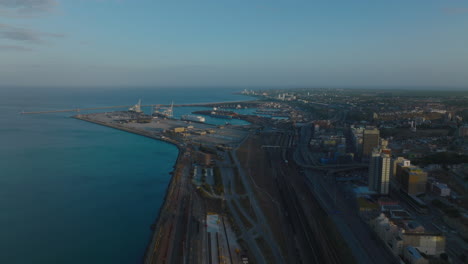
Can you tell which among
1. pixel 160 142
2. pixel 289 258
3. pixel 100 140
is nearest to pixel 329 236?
pixel 289 258

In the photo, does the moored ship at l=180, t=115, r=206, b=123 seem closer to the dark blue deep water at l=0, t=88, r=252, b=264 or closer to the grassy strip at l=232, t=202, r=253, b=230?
the dark blue deep water at l=0, t=88, r=252, b=264

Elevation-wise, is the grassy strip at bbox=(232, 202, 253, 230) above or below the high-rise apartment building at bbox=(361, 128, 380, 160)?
below

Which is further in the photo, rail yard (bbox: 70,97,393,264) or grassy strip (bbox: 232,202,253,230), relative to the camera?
grassy strip (bbox: 232,202,253,230)

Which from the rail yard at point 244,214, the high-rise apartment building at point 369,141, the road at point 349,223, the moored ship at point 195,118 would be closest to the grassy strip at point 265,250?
the rail yard at point 244,214

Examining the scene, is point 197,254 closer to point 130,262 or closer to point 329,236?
point 130,262

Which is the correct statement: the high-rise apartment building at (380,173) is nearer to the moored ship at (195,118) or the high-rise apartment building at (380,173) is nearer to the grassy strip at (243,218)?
the grassy strip at (243,218)

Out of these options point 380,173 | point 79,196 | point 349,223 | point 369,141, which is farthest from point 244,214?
point 369,141

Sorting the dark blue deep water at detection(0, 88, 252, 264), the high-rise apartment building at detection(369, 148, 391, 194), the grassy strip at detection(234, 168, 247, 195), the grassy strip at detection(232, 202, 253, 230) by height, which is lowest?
the dark blue deep water at detection(0, 88, 252, 264)

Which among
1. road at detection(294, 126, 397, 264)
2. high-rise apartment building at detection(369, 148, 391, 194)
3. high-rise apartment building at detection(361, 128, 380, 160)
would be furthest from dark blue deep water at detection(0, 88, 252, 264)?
high-rise apartment building at detection(361, 128, 380, 160)
